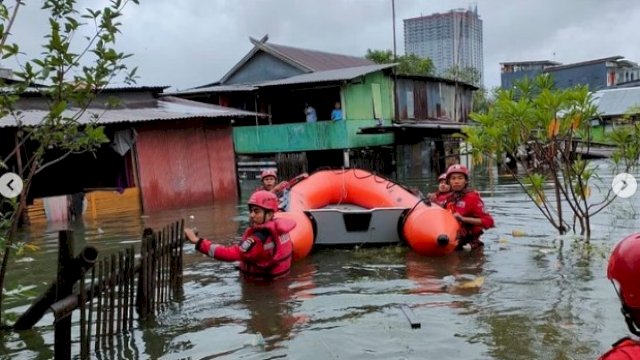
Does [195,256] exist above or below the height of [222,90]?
below

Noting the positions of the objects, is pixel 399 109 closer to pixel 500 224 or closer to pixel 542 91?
pixel 500 224

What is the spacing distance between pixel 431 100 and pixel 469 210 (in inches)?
839

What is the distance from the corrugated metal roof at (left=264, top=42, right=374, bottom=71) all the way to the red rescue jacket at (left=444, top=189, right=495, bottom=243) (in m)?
20.4

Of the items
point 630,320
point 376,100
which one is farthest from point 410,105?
point 630,320

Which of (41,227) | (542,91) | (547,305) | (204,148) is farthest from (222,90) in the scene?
(547,305)

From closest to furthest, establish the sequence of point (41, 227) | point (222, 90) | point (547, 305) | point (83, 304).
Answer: point (83, 304) → point (547, 305) → point (41, 227) → point (222, 90)

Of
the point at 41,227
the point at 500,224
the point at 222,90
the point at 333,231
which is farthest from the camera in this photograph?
the point at 222,90

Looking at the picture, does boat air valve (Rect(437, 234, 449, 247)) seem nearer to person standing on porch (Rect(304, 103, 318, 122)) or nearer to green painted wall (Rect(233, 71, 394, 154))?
green painted wall (Rect(233, 71, 394, 154))

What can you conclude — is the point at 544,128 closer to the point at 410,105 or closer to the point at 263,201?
the point at 263,201

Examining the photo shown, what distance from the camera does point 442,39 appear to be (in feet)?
131

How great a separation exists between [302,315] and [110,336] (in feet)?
6.75

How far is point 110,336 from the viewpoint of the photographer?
560cm

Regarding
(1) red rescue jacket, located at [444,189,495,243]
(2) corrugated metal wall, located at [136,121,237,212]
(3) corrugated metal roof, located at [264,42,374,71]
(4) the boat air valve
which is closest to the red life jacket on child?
(1) red rescue jacket, located at [444,189,495,243]

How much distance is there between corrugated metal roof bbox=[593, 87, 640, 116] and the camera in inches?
1353
